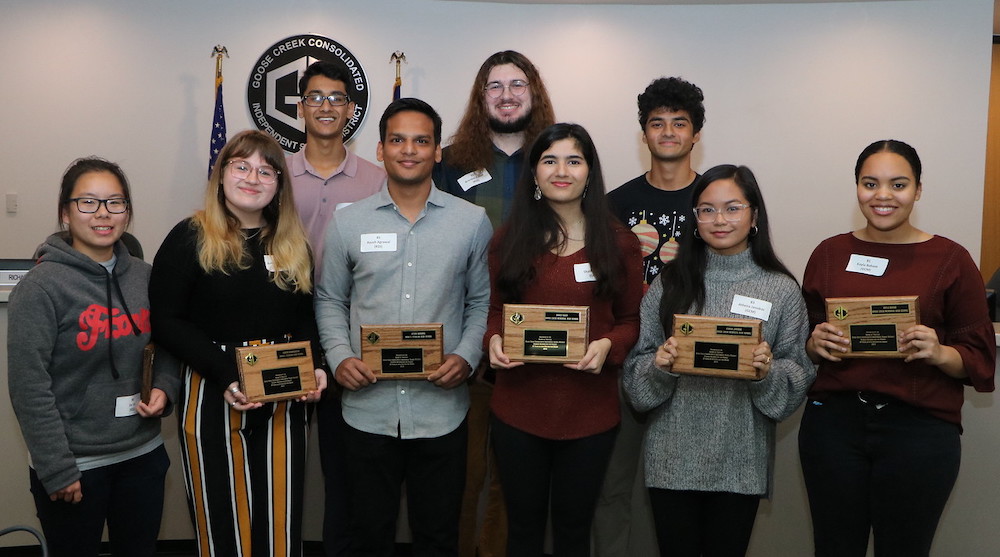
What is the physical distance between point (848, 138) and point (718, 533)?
395cm

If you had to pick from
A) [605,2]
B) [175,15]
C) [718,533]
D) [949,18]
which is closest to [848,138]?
[949,18]

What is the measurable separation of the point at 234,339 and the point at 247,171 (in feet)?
1.92

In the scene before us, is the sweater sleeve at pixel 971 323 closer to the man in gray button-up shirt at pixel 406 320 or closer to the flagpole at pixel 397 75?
the man in gray button-up shirt at pixel 406 320

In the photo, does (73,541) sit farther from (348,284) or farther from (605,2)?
(605,2)

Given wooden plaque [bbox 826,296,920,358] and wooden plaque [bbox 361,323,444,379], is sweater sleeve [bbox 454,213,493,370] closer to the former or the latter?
wooden plaque [bbox 361,323,444,379]

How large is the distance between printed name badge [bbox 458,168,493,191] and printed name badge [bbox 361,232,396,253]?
Answer: 66cm

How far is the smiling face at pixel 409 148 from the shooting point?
277 cm

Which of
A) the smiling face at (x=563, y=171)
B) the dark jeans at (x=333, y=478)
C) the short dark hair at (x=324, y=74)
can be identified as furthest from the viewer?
the short dark hair at (x=324, y=74)

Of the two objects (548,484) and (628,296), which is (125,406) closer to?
(548,484)

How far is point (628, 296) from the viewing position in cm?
262

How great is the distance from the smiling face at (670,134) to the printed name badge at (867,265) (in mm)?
917

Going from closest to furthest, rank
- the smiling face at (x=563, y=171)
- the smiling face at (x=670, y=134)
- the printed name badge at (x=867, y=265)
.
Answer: the printed name badge at (x=867, y=265)
the smiling face at (x=563, y=171)
the smiling face at (x=670, y=134)

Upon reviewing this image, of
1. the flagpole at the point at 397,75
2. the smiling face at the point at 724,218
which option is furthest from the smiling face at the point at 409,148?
the flagpole at the point at 397,75

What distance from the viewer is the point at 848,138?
545cm
